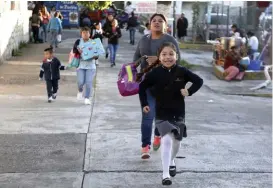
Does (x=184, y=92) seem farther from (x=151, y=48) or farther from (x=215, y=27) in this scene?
(x=215, y=27)

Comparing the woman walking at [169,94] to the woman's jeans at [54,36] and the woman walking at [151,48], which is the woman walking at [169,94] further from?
the woman's jeans at [54,36]

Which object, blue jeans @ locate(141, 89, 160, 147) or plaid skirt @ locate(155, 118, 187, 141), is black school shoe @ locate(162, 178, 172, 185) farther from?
blue jeans @ locate(141, 89, 160, 147)

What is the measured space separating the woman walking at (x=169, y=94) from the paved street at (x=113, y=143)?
0.48m

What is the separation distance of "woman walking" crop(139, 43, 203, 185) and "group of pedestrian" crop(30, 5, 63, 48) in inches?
574

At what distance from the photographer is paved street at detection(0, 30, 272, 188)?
552 cm

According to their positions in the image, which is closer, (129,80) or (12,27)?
(129,80)

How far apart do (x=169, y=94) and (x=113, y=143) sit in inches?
74.3

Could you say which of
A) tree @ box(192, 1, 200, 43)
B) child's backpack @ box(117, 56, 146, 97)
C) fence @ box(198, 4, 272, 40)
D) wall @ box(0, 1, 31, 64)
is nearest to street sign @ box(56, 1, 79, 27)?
fence @ box(198, 4, 272, 40)

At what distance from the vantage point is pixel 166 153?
5.25m

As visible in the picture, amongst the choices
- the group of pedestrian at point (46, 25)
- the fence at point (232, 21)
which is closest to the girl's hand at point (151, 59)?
the group of pedestrian at point (46, 25)

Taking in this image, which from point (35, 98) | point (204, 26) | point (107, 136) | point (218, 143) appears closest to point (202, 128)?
point (218, 143)

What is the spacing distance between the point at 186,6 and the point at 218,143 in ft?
107

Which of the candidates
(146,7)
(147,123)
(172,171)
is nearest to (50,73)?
(147,123)

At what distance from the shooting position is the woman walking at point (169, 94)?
529 centimetres
